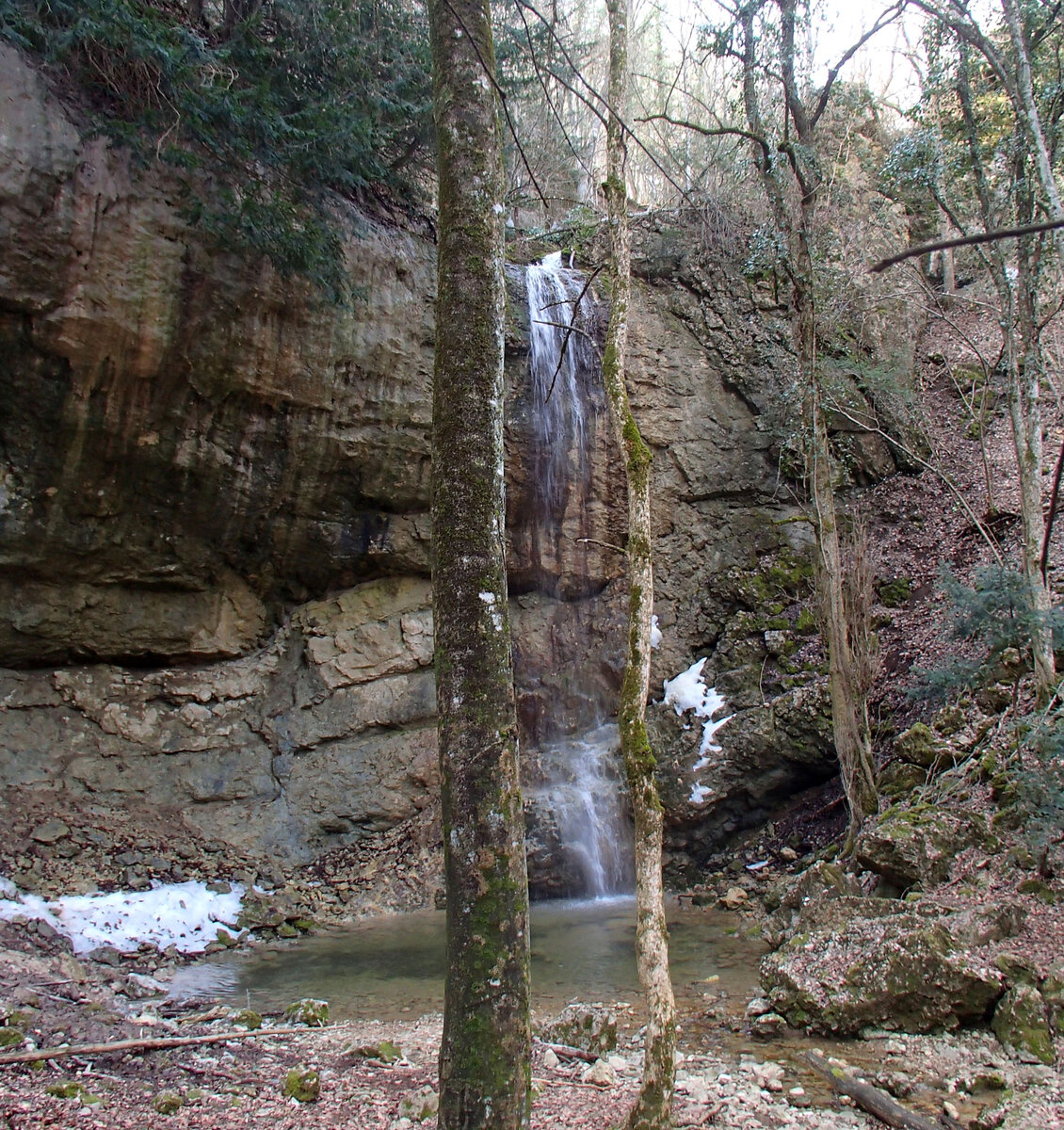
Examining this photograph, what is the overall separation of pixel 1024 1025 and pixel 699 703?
7003 millimetres

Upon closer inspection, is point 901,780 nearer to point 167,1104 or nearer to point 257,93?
point 167,1104

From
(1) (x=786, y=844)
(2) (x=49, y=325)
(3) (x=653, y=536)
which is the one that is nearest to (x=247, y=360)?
(2) (x=49, y=325)

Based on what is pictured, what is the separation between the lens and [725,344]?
45.7ft

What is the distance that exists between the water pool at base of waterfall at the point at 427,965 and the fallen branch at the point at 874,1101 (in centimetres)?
181

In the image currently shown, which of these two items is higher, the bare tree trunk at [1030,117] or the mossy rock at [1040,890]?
the bare tree trunk at [1030,117]

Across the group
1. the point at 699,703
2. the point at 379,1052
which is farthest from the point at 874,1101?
the point at 699,703

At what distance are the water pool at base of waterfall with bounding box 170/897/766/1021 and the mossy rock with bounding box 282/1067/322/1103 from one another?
1881 millimetres

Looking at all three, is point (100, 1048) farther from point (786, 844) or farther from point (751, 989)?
point (786, 844)

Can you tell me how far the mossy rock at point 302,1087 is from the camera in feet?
14.4

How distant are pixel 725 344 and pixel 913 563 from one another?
16.1 feet

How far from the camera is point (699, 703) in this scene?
11.7m

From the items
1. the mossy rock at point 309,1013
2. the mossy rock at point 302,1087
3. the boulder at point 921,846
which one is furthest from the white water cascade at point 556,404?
the mossy rock at point 302,1087

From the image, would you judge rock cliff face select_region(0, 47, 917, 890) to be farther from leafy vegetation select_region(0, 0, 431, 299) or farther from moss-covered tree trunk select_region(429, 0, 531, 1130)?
moss-covered tree trunk select_region(429, 0, 531, 1130)

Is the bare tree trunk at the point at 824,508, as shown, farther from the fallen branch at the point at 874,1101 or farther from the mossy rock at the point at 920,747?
the fallen branch at the point at 874,1101
